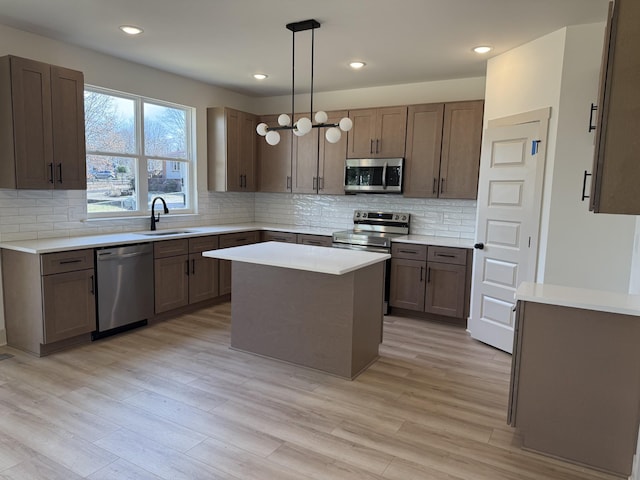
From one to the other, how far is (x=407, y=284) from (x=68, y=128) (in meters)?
3.66

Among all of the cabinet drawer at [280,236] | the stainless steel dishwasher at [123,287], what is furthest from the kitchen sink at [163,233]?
the cabinet drawer at [280,236]

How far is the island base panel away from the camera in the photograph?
3172mm

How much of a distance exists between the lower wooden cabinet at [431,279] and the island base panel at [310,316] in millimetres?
1177

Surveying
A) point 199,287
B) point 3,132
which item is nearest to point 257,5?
point 3,132

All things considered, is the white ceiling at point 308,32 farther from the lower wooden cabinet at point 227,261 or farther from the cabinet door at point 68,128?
the lower wooden cabinet at point 227,261

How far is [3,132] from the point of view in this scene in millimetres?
3393

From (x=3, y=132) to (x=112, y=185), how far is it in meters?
1.20

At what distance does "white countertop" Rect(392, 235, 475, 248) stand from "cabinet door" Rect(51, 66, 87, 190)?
323cm

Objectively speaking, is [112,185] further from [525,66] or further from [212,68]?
[525,66]

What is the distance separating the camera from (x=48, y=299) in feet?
11.2

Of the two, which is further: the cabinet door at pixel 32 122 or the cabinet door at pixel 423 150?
the cabinet door at pixel 423 150

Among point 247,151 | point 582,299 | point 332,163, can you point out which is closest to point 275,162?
point 247,151

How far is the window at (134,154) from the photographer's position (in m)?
4.30

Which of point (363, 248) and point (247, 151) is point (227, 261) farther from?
point (363, 248)
